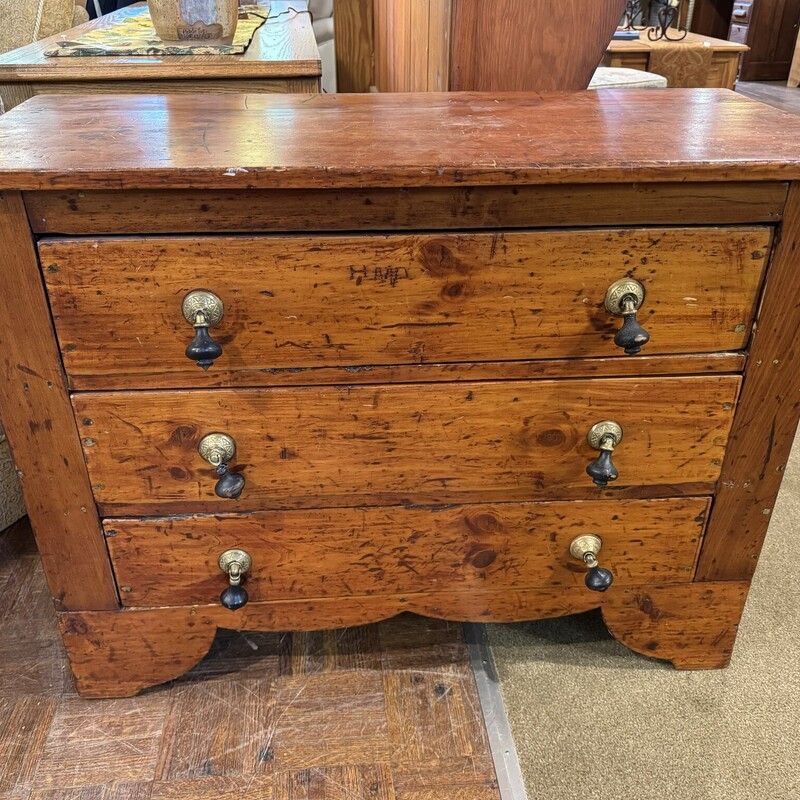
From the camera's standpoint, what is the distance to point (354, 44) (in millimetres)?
2367

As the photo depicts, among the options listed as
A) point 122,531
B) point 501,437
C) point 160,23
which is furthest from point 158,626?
point 160,23

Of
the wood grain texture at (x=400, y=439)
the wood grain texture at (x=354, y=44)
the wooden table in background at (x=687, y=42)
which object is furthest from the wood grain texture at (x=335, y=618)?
the wooden table in background at (x=687, y=42)

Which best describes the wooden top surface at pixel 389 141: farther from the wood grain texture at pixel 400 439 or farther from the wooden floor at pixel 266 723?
the wooden floor at pixel 266 723

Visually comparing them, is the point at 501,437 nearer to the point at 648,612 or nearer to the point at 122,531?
the point at 648,612

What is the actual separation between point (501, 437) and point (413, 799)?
0.45m

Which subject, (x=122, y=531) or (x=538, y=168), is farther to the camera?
(x=122, y=531)

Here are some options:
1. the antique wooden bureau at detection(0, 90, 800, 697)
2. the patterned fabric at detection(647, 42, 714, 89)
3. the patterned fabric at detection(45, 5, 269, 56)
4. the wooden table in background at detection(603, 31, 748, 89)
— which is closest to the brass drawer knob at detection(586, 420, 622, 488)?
the antique wooden bureau at detection(0, 90, 800, 697)

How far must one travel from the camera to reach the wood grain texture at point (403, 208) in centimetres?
73

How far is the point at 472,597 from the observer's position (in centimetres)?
98

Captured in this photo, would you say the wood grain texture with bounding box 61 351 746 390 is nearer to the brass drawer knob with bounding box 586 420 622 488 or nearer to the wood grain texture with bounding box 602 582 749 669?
the brass drawer knob with bounding box 586 420 622 488

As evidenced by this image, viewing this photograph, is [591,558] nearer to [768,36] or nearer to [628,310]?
[628,310]

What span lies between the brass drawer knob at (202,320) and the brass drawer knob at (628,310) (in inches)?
16.1

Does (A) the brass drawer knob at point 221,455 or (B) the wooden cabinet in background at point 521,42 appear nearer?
(A) the brass drawer knob at point 221,455

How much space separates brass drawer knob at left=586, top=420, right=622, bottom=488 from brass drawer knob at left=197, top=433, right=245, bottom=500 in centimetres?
40
